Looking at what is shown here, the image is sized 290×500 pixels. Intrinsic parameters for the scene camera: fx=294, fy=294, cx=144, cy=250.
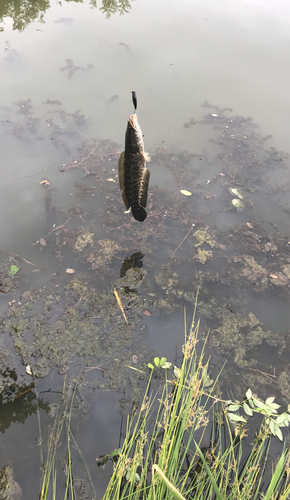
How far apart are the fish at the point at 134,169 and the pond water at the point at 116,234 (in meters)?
0.57

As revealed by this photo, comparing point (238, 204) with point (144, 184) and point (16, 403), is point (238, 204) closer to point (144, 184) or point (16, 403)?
point (144, 184)

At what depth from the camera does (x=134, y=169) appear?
274cm

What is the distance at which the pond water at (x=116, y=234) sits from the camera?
7.87 feet

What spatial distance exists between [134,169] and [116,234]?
3.19 feet

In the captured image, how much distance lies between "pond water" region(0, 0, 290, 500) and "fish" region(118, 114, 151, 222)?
22.5 inches

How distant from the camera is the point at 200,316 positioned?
9.48 feet

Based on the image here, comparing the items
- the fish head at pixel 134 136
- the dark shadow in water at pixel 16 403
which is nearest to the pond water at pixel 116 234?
the dark shadow in water at pixel 16 403

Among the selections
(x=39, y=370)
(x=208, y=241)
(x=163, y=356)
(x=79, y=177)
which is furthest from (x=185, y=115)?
(x=39, y=370)

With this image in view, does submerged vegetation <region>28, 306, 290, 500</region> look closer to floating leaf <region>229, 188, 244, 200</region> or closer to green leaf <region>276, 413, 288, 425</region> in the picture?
green leaf <region>276, 413, 288, 425</region>

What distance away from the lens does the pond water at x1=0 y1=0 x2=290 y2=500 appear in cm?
240

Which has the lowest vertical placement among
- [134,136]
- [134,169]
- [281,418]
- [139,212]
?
[281,418]

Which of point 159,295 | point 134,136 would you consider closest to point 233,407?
point 159,295

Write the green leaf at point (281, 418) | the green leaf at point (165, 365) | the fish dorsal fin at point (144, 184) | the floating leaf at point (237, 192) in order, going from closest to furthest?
the green leaf at point (281, 418) < the green leaf at point (165, 365) < the fish dorsal fin at point (144, 184) < the floating leaf at point (237, 192)

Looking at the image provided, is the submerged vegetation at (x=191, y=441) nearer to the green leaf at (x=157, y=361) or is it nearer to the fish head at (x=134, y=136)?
the green leaf at (x=157, y=361)
